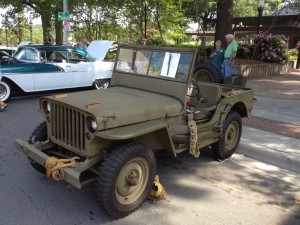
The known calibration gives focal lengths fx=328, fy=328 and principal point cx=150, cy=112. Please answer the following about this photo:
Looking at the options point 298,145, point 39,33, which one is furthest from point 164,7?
point 39,33

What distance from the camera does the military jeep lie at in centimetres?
323

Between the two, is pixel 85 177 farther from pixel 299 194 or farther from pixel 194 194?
pixel 299 194

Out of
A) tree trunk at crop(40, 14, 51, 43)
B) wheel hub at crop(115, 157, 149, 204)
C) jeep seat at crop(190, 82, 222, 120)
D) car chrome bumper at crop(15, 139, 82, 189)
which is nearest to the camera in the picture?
car chrome bumper at crop(15, 139, 82, 189)

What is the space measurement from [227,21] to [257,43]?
3061mm

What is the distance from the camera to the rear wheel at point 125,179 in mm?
3146

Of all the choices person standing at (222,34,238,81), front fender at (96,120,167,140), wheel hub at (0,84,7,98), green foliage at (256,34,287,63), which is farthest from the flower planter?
front fender at (96,120,167,140)

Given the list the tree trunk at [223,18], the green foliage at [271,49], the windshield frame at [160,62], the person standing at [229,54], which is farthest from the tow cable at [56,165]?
the green foliage at [271,49]

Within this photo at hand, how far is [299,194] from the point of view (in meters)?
4.11

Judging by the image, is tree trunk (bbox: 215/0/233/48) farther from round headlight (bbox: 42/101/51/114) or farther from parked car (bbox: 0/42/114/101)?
round headlight (bbox: 42/101/51/114)

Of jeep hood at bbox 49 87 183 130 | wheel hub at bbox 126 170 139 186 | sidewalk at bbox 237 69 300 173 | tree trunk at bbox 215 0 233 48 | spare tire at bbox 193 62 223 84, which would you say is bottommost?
sidewalk at bbox 237 69 300 173

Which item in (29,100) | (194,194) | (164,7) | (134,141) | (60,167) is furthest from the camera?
(164,7)

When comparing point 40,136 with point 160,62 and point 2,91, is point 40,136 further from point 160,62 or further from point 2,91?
point 2,91

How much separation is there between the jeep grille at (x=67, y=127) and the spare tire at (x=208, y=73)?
10.9 ft

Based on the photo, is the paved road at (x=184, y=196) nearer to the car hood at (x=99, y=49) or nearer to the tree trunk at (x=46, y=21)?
the car hood at (x=99, y=49)
